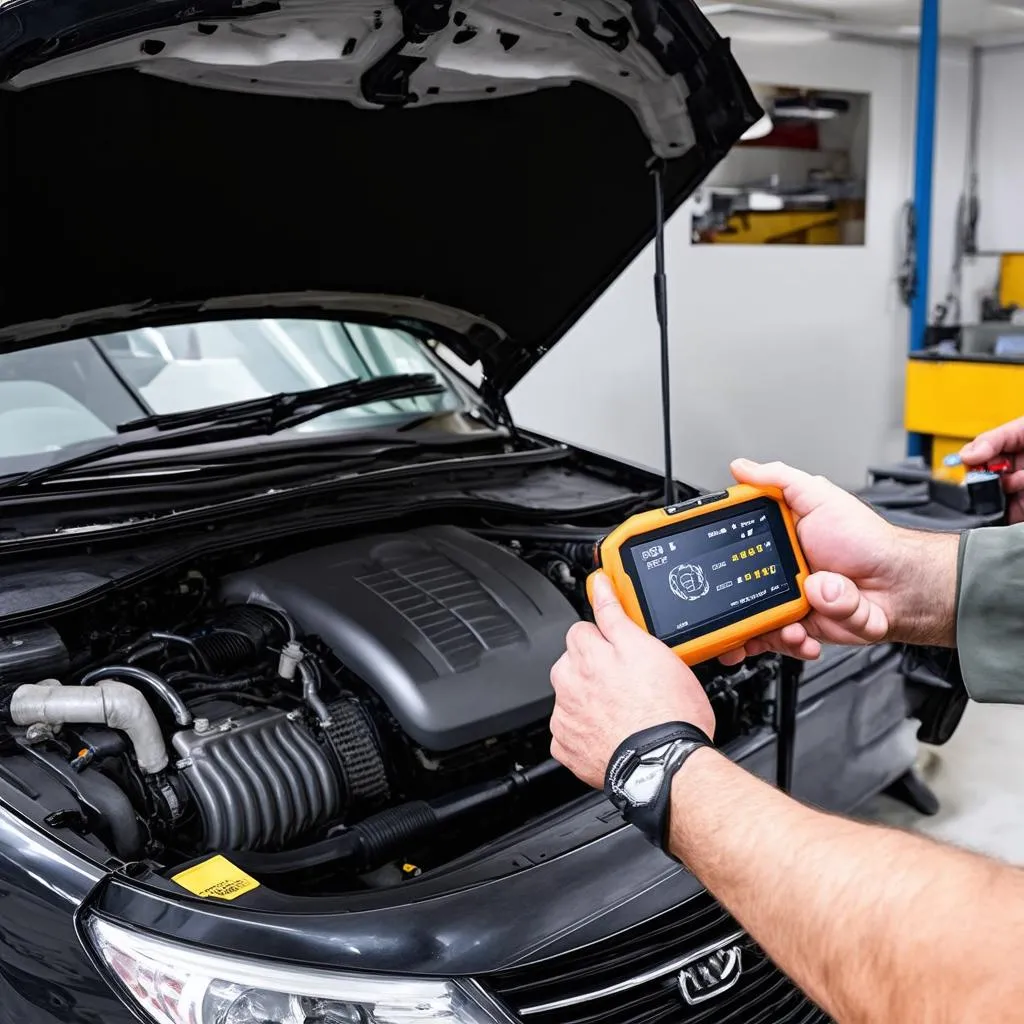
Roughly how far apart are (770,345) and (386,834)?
16.5ft

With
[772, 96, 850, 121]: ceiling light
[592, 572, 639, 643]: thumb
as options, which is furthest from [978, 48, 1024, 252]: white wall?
[592, 572, 639, 643]: thumb

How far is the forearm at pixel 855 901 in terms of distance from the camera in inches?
30.1

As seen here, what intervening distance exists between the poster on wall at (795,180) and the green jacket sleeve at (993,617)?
14.7 feet

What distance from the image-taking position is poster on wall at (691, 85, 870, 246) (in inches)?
232

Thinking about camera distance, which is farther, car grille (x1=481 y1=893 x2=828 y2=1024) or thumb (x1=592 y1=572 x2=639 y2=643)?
car grille (x1=481 y1=893 x2=828 y2=1024)

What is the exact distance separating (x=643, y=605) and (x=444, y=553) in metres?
0.86

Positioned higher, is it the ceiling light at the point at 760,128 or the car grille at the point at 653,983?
the ceiling light at the point at 760,128

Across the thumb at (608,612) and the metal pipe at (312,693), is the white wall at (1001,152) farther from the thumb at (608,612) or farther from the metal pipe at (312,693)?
the thumb at (608,612)

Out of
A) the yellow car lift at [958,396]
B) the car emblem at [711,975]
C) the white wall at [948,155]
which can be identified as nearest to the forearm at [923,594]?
the car emblem at [711,975]

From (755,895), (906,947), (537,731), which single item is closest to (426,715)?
(537,731)

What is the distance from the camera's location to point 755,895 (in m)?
0.90

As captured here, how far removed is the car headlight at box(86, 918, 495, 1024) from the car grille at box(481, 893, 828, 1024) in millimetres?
135

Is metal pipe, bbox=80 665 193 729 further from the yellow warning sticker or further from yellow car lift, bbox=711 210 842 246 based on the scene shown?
yellow car lift, bbox=711 210 842 246

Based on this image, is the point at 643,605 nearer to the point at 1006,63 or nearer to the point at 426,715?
the point at 426,715
